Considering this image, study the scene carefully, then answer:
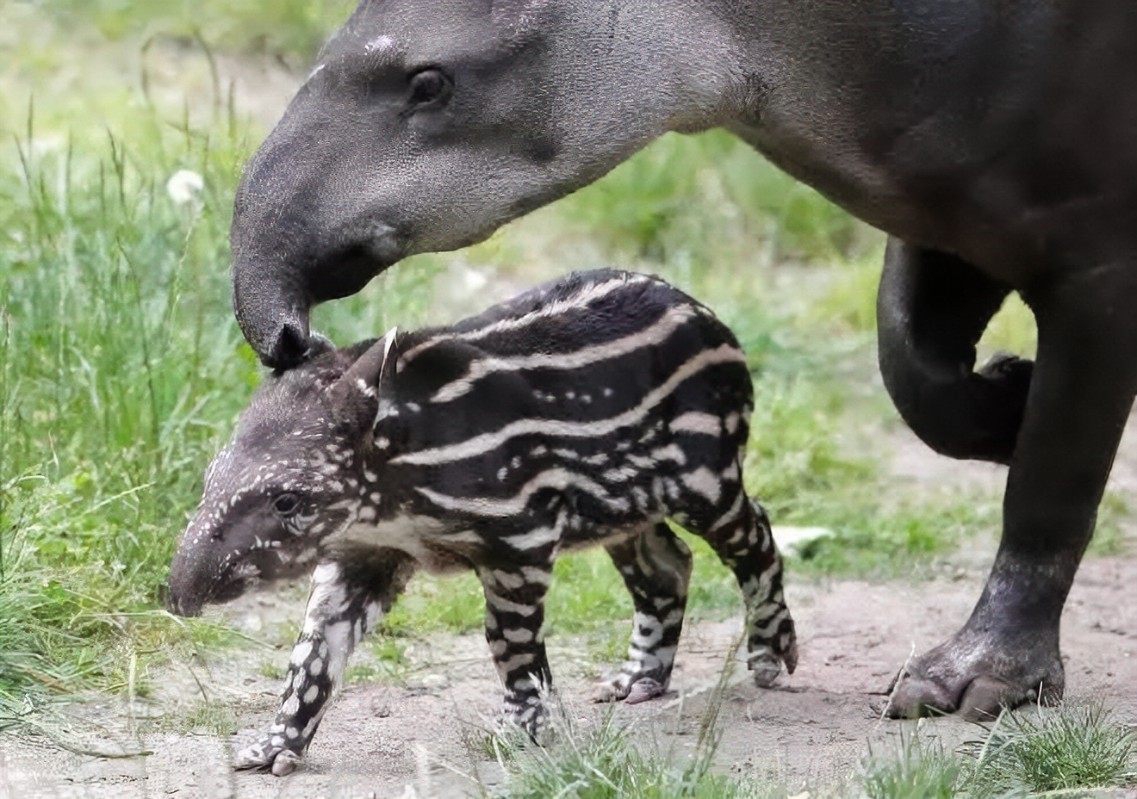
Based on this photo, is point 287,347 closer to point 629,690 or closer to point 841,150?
point 841,150

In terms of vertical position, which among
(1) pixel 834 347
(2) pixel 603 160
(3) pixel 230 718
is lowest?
(3) pixel 230 718

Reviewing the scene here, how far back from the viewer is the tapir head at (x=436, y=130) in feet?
13.4

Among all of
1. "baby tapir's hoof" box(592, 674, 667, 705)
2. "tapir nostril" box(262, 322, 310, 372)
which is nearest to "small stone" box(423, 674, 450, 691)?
"baby tapir's hoof" box(592, 674, 667, 705)

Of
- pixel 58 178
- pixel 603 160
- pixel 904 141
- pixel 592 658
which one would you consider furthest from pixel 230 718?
pixel 58 178

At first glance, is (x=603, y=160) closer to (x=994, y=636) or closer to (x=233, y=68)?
(x=994, y=636)

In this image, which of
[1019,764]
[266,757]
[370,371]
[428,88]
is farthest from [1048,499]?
[266,757]

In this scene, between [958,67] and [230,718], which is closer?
[958,67]

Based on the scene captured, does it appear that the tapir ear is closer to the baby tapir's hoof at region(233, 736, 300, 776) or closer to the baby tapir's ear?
the baby tapir's ear

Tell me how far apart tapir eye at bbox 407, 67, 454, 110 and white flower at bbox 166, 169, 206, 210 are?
2.85 meters

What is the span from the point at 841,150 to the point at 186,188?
3169 millimetres

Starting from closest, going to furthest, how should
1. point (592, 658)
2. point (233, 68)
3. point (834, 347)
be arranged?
point (592, 658) → point (834, 347) → point (233, 68)

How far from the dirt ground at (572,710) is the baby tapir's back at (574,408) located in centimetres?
57

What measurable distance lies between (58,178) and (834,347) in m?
3.52

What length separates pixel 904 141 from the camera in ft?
15.2
